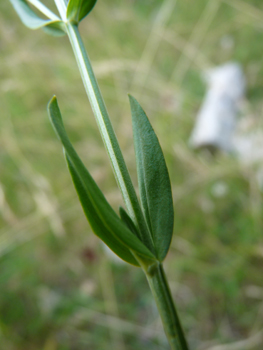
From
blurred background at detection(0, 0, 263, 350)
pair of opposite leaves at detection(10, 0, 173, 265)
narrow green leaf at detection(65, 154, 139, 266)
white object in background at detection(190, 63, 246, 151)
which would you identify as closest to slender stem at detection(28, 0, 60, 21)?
pair of opposite leaves at detection(10, 0, 173, 265)

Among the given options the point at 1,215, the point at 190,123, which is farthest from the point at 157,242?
the point at 190,123

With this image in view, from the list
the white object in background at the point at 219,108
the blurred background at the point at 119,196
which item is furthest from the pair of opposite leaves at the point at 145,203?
the white object in background at the point at 219,108

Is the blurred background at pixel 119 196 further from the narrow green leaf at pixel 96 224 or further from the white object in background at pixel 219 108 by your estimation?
the narrow green leaf at pixel 96 224

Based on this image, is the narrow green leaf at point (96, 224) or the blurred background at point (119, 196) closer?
the narrow green leaf at point (96, 224)

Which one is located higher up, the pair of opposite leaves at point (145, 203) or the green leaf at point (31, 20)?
the green leaf at point (31, 20)

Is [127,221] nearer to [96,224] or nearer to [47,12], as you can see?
[96,224]

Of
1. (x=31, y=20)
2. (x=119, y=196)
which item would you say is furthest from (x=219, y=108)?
(x=31, y=20)
